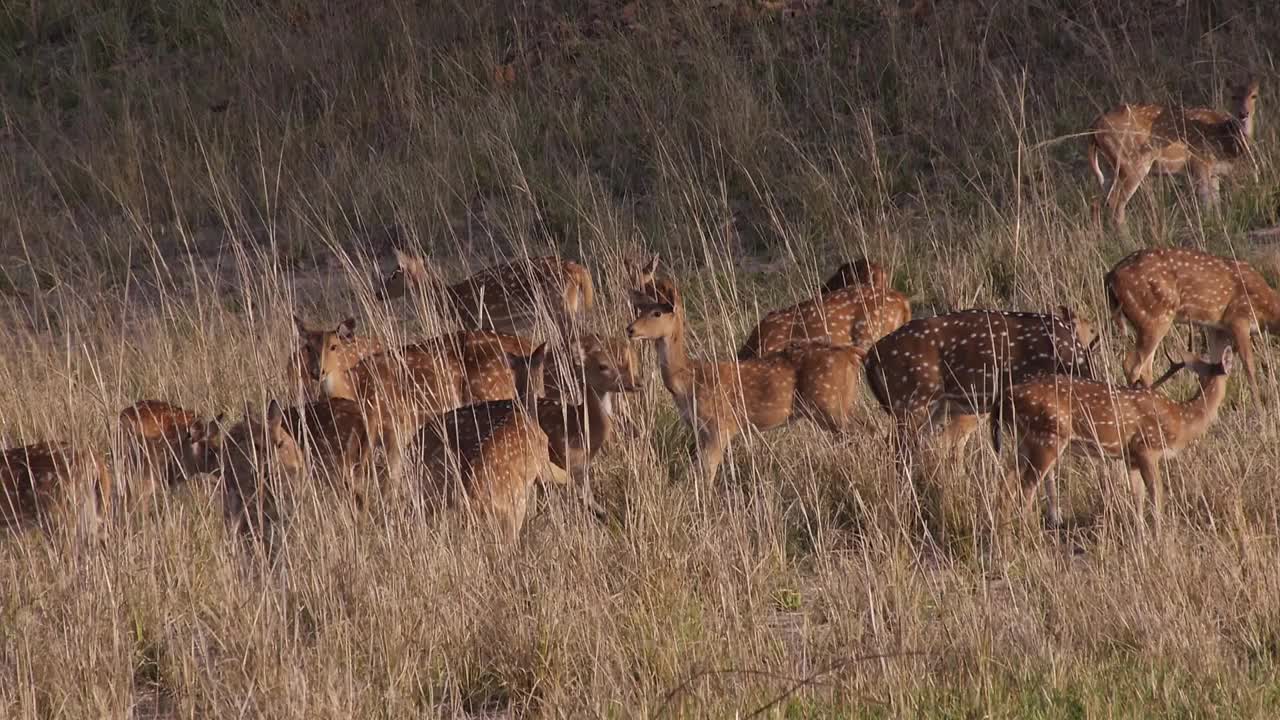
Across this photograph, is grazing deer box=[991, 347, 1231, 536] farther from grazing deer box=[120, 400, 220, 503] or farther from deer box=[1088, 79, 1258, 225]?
deer box=[1088, 79, 1258, 225]

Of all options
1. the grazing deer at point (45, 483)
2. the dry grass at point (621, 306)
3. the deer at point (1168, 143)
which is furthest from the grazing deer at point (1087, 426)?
the deer at point (1168, 143)

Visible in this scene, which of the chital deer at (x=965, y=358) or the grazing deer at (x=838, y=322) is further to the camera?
the grazing deer at (x=838, y=322)

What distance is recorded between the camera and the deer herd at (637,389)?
25.5ft

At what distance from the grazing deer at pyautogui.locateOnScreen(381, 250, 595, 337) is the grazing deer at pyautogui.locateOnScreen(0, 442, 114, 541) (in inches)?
109

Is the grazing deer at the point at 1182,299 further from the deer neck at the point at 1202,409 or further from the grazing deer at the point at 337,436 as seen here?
the grazing deer at the point at 337,436

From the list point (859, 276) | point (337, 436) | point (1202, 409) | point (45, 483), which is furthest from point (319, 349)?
point (1202, 409)

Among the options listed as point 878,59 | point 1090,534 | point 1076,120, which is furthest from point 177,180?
point 1090,534

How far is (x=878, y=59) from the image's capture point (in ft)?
50.6

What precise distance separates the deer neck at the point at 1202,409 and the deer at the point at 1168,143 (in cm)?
455

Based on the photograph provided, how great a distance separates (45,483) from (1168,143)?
7.78 m

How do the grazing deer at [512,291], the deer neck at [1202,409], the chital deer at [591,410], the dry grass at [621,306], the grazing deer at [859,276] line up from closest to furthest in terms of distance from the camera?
the dry grass at [621,306]
the deer neck at [1202,409]
the chital deer at [591,410]
the grazing deer at [859,276]
the grazing deer at [512,291]

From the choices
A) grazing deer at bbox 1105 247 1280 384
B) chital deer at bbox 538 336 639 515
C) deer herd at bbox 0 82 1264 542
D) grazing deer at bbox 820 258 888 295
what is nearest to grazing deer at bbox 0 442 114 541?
deer herd at bbox 0 82 1264 542

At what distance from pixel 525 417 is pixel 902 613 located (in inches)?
74.6

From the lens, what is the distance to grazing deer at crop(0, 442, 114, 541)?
25.2 ft
